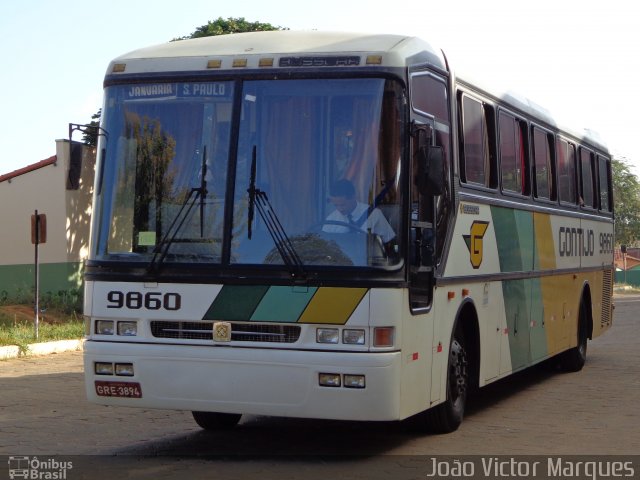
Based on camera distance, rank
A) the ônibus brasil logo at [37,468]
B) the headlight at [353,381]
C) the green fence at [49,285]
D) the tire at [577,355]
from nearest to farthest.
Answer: the ônibus brasil logo at [37,468] → the headlight at [353,381] → the tire at [577,355] → the green fence at [49,285]

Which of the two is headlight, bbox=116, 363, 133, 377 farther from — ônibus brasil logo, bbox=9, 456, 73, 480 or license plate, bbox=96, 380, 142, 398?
ônibus brasil logo, bbox=9, 456, 73, 480

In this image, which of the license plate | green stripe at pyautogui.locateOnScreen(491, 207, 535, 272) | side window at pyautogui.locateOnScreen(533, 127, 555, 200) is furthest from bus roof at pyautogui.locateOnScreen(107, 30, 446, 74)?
side window at pyautogui.locateOnScreen(533, 127, 555, 200)

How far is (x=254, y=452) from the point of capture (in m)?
9.61

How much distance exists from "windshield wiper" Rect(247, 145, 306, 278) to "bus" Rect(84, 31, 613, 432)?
10mm

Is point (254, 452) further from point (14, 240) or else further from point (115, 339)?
point (14, 240)

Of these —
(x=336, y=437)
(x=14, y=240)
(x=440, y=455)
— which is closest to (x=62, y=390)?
(x=336, y=437)

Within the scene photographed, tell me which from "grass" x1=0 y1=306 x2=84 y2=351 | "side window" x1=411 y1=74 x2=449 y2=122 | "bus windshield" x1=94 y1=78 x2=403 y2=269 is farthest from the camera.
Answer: "grass" x1=0 y1=306 x2=84 y2=351

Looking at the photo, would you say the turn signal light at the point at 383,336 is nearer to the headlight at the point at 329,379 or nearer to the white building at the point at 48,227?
the headlight at the point at 329,379

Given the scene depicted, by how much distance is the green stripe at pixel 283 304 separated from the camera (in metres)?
8.73

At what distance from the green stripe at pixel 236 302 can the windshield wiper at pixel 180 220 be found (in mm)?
495

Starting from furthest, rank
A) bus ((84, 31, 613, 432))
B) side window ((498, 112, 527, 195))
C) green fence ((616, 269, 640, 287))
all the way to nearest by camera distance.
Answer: green fence ((616, 269, 640, 287)), side window ((498, 112, 527, 195)), bus ((84, 31, 613, 432))

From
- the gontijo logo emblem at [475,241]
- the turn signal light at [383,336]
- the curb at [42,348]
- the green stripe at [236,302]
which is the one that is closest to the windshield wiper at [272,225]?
the green stripe at [236,302]

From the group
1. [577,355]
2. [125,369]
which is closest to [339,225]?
[125,369]

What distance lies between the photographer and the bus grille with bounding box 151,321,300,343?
8.77m
